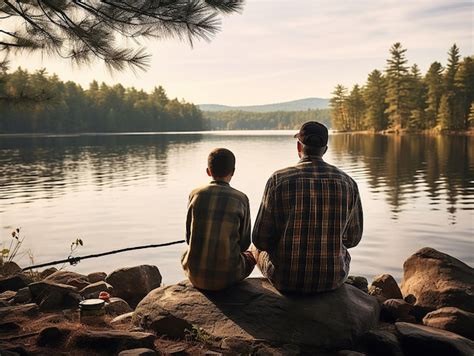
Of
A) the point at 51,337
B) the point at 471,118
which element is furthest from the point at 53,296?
the point at 471,118

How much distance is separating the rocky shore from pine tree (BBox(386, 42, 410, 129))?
82047 mm

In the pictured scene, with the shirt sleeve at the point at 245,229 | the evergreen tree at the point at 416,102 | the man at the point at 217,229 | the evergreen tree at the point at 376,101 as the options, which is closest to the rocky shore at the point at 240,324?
the man at the point at 217,229

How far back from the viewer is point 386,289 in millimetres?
6762

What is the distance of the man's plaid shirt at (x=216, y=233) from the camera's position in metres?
4.87

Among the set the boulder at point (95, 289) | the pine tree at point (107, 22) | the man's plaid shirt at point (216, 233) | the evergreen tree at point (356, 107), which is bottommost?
the boulder at point (95, 289)

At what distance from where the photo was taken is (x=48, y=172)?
30.5 metres

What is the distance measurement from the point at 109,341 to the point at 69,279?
3.66m

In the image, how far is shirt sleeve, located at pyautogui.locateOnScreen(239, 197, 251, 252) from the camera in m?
5.00

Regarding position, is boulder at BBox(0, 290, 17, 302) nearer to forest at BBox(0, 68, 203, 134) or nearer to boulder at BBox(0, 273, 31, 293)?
boulder at BBox(0, 273, 31, 293)

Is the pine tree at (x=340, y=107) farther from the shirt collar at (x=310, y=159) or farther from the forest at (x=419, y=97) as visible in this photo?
the shirt collar at (x=310, y=159)

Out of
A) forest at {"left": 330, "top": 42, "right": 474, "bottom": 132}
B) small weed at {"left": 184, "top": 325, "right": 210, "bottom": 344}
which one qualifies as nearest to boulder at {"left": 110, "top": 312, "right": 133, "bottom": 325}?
small weed at {"left": 184, "top": 325, "right": 210, "bottom": 344}

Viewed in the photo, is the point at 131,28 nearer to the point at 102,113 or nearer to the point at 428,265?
the point at 428,265

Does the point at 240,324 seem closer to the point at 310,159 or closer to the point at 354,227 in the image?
the point at 354,227

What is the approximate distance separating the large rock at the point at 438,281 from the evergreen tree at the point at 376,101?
8876 cm
